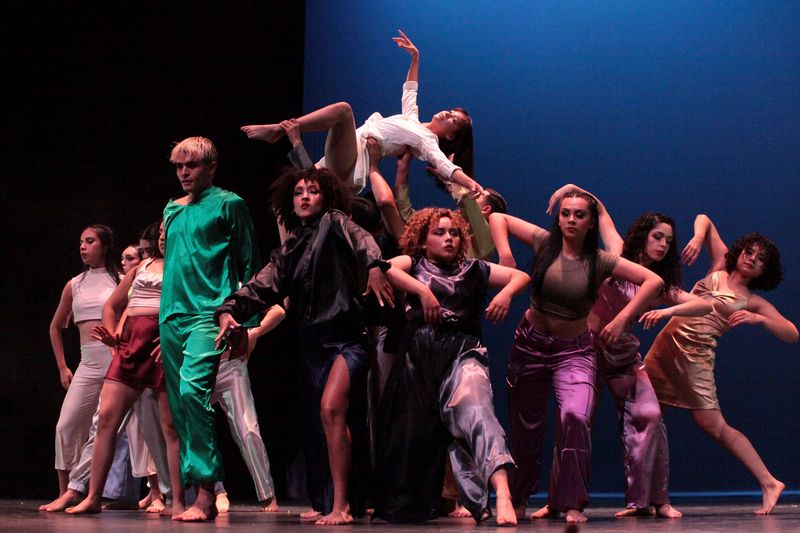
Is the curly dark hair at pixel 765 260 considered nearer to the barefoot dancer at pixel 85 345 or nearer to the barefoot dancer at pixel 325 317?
the barefoot dancer at pixel 325 317

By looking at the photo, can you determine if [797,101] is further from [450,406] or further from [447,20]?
[450,406]

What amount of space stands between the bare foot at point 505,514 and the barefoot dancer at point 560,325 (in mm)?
626

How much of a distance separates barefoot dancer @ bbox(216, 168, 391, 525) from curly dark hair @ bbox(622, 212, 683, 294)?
1498mm

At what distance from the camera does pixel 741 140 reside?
7.02 metres

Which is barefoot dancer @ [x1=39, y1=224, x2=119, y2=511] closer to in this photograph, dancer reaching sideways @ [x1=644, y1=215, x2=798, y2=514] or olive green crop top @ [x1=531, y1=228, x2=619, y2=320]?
olive green crop top @ [x1=531, y1=228, x2=619, y2=320]

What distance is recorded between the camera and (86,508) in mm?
4648

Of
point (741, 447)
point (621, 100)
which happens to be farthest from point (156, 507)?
point (621, 100)

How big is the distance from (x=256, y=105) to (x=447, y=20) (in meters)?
1.37

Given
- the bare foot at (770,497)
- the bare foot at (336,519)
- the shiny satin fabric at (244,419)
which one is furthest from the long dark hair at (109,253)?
the bare foot at (770,497)

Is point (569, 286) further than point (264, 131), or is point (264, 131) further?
point (264, 131)

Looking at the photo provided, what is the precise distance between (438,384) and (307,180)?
96 centimetres

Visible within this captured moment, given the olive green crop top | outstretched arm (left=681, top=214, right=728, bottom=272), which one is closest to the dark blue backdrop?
outstretched arm (left=681, top=214, right=728, bottom=272)

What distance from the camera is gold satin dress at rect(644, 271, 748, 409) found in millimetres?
5320

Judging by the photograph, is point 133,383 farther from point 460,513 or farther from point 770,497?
point 770,497
